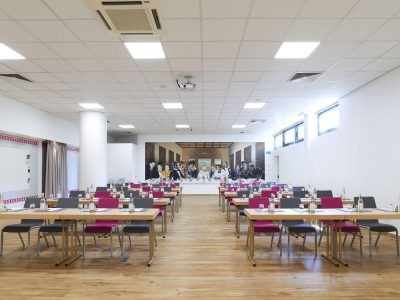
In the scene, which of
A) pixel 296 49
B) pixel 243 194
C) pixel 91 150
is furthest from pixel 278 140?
pixel 296 49

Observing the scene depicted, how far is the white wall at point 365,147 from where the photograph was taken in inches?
263

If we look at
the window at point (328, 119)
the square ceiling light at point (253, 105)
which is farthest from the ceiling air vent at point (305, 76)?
the window at point (328, 119)

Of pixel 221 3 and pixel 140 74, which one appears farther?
pixel 140 74

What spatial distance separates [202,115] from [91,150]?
387cm

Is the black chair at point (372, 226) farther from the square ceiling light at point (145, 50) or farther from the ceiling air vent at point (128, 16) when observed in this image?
the ceiling air vent at point (128, 16)

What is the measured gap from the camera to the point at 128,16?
153 inches

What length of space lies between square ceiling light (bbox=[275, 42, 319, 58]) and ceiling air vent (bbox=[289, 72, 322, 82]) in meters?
1.11

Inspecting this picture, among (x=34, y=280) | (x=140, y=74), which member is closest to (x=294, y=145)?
(x=140, y=74)

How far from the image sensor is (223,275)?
4.42m

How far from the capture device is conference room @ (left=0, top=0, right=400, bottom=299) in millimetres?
4023

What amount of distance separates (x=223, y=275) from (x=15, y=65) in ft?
16.8

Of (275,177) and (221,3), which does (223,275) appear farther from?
(275,177)

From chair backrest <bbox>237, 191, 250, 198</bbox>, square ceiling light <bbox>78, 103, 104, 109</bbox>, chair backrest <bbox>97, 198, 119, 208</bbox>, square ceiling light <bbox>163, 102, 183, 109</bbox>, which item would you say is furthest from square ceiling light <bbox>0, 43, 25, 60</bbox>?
chair backrest <bbox>237, 191, 250, 198</bbox>

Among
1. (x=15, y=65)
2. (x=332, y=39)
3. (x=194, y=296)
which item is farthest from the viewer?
(x=15, y=65)
